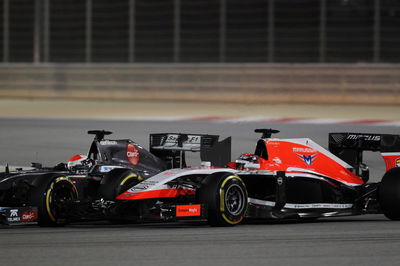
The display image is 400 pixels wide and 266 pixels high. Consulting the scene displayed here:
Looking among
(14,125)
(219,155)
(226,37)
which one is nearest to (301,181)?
(219,155)

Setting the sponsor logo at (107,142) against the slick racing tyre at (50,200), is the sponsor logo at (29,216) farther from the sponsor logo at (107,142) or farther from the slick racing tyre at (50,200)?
the sponsor logo at (107,142)

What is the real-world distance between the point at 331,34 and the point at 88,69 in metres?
7.48

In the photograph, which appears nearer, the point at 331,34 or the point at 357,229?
the point at 357,229

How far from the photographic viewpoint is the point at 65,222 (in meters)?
8.88

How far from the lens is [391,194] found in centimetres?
905

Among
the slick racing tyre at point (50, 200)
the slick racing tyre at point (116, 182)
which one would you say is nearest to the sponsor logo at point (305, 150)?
the slick racing tyre at point (116, 182)

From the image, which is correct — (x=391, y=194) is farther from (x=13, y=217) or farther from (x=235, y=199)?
(x=13, y=217)

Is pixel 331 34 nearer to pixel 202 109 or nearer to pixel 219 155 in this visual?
pixel 202 109

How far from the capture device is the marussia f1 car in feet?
28.5

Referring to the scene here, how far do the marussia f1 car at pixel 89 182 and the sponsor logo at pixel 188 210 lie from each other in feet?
1.26

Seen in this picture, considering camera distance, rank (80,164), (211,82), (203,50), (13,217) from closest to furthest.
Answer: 1. (13,217)
2. (80,164)
3. (211,82)
4. (203,50)

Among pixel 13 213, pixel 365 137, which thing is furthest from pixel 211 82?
pixel 13 213

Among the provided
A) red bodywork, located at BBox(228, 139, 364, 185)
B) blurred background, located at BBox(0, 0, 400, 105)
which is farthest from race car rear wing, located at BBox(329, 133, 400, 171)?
blurred background, located at BBox(0, 0, 400, 105)

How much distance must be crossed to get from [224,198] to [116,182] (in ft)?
3.58
